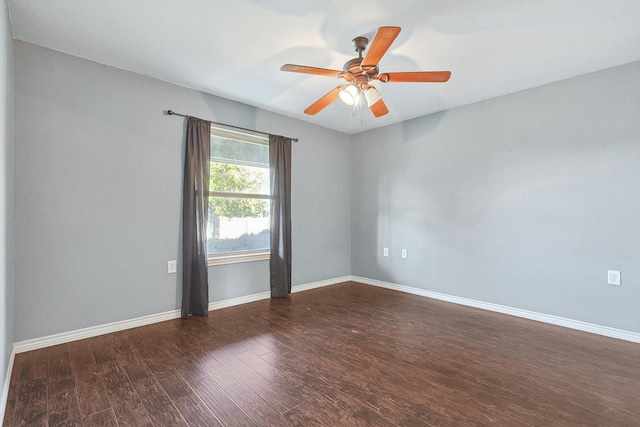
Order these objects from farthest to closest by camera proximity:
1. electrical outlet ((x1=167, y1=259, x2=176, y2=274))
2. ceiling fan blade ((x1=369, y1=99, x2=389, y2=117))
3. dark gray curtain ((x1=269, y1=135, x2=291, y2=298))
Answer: dark gray curtain ((x1=269, y1=135, x2=291, y2=298)) < electrical outlet ((x1=167, y1=259, x2=176, y2=274)) < ceiling fan blade ((x1=369, y1=99, x2=389, y2=117))

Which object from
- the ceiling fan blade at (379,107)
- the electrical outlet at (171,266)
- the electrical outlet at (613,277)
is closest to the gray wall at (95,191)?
the electrical outlet at (171,266)

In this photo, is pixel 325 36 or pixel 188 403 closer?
pixel 188 403

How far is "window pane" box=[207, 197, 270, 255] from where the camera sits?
133 inches

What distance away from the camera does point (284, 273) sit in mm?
3834

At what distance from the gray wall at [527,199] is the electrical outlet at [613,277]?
3 cm

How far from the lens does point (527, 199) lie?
3.13 m

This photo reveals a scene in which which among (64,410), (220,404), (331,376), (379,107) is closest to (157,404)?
(220,404)

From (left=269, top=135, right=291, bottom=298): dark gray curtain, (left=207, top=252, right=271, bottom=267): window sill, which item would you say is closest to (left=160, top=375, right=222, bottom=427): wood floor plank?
(left=207, top=252, right=271, bottom=267): window sill

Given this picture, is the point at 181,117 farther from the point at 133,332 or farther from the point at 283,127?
the point at 133,332

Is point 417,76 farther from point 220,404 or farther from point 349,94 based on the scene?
point 220,404

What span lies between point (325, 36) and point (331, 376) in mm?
2414

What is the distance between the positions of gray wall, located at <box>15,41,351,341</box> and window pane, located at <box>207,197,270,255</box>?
0.96 ft

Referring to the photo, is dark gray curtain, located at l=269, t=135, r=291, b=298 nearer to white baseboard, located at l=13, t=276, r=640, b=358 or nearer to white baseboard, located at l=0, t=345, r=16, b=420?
white baseboard, located at l=13, t=276, r=640, b=358

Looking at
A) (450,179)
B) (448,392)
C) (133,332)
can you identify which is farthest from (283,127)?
(448,392)
